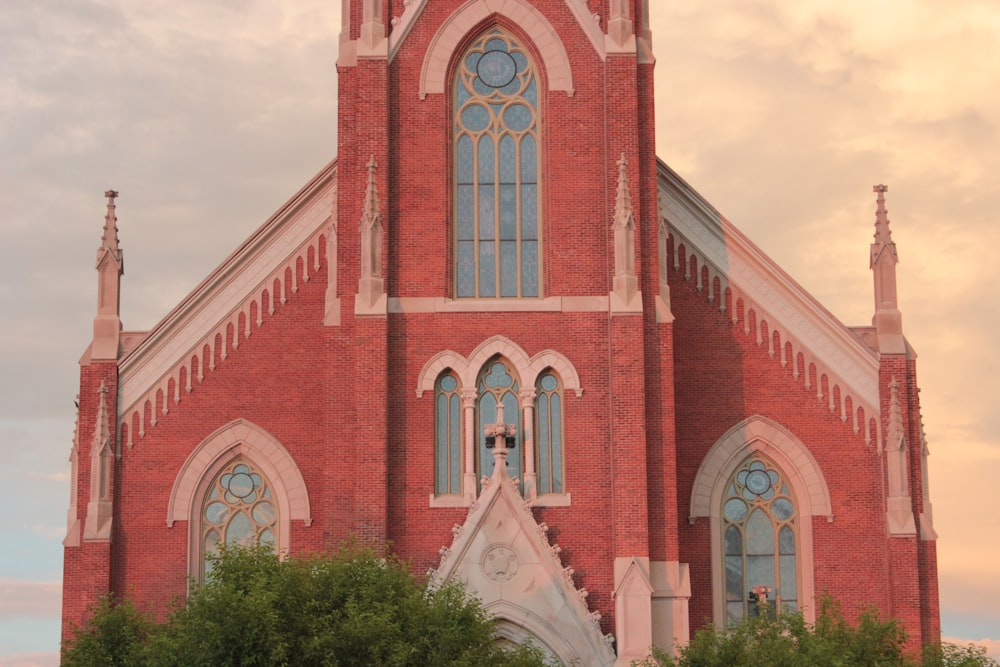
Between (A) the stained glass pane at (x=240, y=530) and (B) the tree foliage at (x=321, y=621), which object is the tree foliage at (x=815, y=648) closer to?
(B) the tree foliage at (x=321, y=621)

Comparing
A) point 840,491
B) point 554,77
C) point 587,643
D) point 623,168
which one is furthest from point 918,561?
point 554,77

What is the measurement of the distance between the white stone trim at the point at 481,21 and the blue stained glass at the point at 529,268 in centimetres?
Answer: 345

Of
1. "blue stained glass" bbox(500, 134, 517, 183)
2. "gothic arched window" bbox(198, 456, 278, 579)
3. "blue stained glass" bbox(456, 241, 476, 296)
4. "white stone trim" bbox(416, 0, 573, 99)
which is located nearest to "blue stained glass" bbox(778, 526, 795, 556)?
"blue stained glass" bbox(456, 241, 476, 296)

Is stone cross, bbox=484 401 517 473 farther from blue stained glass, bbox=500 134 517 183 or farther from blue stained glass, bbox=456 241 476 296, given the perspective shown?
blue stained glass, bbox=500 134 517 183

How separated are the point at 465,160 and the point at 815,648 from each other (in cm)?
1364

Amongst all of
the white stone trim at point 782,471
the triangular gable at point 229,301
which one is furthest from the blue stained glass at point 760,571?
the triangular gable at point 229,301

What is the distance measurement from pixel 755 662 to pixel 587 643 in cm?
479

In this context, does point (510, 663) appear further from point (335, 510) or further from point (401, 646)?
point (335, 510)

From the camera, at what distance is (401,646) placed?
106ft

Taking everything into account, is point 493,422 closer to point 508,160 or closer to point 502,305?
point 502,305

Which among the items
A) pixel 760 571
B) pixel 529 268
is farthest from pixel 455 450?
pixel 760 571

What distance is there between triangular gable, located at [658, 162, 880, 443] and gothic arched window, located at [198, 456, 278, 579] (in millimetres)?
10434

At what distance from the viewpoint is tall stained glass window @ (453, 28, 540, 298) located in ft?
133

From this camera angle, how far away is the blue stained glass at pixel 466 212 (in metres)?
40.6
